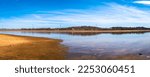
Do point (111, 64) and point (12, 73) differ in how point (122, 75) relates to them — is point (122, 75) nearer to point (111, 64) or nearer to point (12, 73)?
point (111, 64)

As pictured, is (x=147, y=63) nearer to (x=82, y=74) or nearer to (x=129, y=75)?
(x=129, y=75)

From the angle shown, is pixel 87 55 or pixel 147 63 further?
pixel 87 55

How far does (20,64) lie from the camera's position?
9344 mm

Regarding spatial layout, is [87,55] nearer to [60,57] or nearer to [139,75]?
[60,57]

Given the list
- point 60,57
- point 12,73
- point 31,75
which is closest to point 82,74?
point 31,75

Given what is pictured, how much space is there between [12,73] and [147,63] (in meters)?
3.91

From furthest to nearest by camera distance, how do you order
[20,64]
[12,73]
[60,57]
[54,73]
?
[60,57] < [20,64] < [12,73] < [54,73]

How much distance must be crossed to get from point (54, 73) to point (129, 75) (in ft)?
6.35

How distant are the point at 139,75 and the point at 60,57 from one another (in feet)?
14.6

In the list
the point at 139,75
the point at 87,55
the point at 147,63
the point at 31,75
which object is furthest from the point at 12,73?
the point at 87,55

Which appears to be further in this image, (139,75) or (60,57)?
(60,57)

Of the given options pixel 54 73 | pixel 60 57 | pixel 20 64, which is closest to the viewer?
pixel 54 73

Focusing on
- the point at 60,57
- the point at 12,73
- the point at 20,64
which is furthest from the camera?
the point at 60,57

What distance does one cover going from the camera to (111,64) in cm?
898
